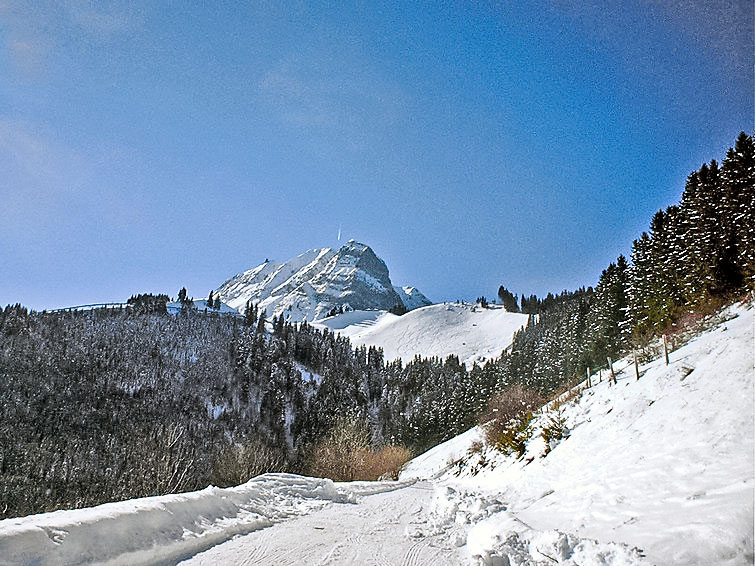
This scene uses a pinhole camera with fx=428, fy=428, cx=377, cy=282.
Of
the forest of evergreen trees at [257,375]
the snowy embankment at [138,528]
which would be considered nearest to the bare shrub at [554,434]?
the snowy embankment at [138,528]

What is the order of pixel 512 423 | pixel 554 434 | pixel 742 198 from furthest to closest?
pixel 512 423, pixel 742 198, pixel 554 434

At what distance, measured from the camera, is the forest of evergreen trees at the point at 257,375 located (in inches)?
1249

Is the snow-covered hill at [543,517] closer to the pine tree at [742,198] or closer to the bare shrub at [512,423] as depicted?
the bare shrub at [512,423]

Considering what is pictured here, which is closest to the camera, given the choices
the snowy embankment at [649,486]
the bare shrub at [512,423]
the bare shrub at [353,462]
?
the snowy embankment at [649,486]

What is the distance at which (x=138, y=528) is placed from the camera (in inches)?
278

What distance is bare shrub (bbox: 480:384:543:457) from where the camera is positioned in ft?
72.4

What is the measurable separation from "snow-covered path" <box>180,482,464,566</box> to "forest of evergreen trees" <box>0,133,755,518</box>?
2239cm

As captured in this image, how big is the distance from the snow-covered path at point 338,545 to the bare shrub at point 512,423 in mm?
13037

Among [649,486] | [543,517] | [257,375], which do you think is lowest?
[543,517]

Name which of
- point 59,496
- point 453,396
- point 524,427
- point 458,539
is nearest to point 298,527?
point 458,539

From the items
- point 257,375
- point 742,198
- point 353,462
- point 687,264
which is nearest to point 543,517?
point 742,198

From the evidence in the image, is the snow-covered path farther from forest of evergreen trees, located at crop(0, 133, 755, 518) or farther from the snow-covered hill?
forest of evergreen trees, located at crop(0, 133, 755, 518)

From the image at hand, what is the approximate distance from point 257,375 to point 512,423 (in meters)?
145

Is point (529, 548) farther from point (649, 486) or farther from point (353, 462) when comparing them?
point (353, 462)
